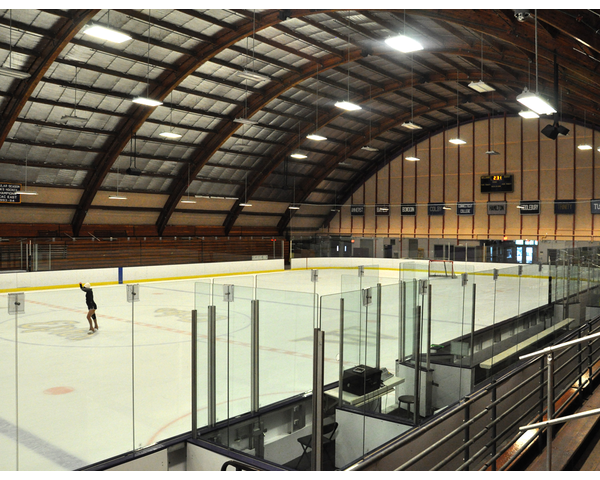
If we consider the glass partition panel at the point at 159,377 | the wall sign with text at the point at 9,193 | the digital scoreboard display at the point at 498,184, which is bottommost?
the glass partition panel at the point at 159,377

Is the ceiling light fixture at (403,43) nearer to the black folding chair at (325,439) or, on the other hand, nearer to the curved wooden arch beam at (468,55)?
the curved wooden arch beam at (468,55)

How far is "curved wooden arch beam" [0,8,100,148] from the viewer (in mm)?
16109

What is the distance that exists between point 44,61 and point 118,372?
16395 millimetres

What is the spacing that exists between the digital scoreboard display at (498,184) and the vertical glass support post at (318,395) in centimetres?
3229

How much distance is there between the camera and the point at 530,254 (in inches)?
931

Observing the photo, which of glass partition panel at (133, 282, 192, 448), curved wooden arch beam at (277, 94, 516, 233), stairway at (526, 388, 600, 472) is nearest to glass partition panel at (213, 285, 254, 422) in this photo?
glass partition panel at (133, 282, 192, 448)

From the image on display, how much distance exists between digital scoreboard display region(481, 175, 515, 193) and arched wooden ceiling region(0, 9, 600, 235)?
4.20 m

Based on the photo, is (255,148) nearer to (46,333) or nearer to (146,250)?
(146,250)

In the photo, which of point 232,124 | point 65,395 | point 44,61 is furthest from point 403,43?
point 232,124

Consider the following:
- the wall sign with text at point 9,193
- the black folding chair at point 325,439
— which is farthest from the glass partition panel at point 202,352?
the wall sign with text at point 9,193

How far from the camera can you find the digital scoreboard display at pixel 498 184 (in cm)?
3338

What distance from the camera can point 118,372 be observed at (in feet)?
16.7

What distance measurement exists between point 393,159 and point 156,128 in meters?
19.3
